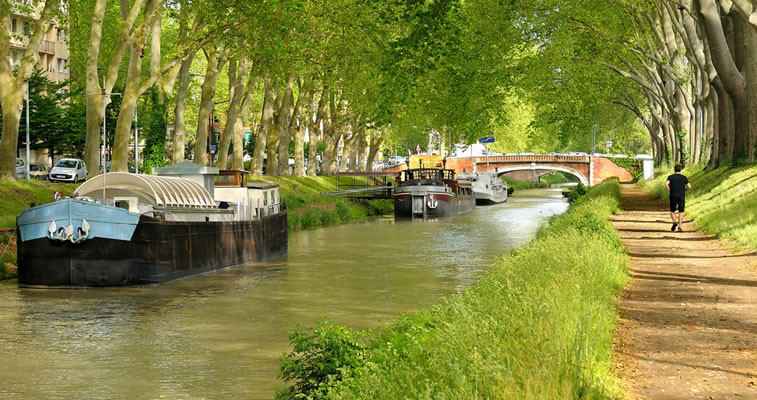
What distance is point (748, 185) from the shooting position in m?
34.8

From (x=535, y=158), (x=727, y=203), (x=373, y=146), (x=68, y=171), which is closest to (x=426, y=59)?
(x=727, y=203)

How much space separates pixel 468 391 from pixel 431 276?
25.7 m

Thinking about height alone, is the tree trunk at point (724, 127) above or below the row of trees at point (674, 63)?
below

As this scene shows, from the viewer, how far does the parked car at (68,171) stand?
71.5 m

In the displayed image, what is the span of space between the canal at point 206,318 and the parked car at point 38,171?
122 ft

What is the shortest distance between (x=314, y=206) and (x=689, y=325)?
46879 mm

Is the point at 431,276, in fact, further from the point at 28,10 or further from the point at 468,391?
the point at 468,391

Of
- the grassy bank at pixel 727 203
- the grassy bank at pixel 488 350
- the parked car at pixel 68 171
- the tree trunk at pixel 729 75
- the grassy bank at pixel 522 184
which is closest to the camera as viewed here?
the grassy bank at pixel 488 350

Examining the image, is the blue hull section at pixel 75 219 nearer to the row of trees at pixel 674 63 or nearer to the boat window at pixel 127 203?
the boat window at pixel 127 203

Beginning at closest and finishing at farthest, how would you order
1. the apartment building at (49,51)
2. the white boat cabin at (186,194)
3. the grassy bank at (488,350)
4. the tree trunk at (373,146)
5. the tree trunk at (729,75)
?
the grassy bank at (488,350), the tree trunk at (729,75), the white boat cabin at (186,194), the tree trunk at (373,146), the apartment building at (49,51)

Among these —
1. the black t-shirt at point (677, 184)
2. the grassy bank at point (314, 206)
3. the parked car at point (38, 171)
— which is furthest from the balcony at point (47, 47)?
the black t-shirt at point (677, 184)

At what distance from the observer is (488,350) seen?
1007 centimetres

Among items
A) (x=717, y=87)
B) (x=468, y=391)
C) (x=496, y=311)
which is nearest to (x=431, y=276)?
(x=717, y=87)

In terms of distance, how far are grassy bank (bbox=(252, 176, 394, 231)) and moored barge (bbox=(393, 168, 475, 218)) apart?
1942 millimetres
